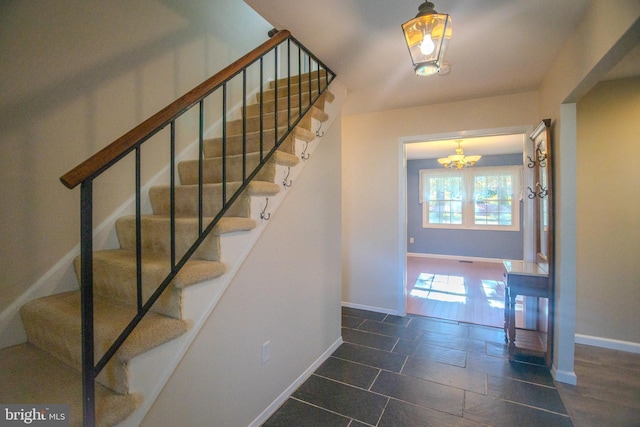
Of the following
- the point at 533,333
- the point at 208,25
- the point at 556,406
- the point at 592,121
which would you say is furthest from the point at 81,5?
the point at 533,333

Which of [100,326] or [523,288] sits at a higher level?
[100,326]

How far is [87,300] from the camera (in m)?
0.90

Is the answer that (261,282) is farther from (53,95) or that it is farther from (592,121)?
(592,121)

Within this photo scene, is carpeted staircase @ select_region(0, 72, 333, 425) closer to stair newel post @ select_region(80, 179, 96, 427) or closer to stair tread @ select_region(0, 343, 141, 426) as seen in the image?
stair tread @ select_region(0, 343, 141, 426)

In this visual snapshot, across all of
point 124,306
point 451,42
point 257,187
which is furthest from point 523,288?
point 124,306

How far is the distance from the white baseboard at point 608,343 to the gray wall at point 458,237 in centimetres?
419

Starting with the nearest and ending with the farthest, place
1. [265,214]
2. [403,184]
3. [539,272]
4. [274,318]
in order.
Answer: [265,214] → [274,318] → [539,272] → [403,184]

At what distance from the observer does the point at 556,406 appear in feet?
6.24

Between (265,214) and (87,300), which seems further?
(265,214)

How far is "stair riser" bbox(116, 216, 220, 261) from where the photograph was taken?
145 centimetres

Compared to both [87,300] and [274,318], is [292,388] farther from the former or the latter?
[87,300]

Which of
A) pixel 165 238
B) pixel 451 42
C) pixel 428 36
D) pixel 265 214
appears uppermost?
pixel 451 42

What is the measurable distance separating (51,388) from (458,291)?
458 centimetres

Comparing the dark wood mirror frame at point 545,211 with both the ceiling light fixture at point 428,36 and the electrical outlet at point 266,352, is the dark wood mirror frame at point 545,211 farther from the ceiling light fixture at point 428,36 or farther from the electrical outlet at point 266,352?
the electrical outlet at point 266,352
